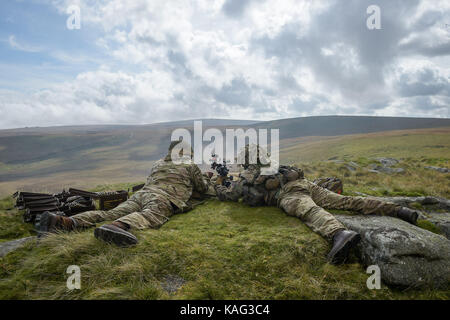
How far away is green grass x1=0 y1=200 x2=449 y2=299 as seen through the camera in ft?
10.5

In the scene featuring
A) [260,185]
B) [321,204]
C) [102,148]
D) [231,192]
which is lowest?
[321,204]

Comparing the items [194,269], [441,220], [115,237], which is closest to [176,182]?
[115,237]

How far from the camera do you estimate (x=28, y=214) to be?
6.80 m

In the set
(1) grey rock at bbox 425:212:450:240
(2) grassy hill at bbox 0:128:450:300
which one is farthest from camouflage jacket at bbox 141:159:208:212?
(1) grey rock at bbox 425:212:450:240

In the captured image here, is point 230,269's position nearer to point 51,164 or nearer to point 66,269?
point 66,269

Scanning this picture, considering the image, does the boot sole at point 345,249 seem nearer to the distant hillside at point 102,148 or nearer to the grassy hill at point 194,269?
the grassy hill at point 194,269

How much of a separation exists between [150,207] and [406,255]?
5.00m

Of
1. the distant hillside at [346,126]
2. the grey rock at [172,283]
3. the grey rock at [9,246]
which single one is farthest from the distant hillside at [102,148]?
the grey rock at [172,283]

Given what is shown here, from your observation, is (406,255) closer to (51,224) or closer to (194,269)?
(194,269)

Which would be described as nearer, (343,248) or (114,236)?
(343,248)

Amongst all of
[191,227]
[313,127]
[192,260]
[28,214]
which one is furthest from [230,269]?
[313,127]

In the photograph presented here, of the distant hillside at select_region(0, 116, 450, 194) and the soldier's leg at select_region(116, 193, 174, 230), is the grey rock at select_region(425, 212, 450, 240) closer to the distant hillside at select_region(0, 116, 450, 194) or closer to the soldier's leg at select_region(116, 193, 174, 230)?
the soldier's leg at select_region(116, 193, 174, 230)

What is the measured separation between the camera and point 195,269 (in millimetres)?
3668

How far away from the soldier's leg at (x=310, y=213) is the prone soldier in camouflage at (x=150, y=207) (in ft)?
9.26
